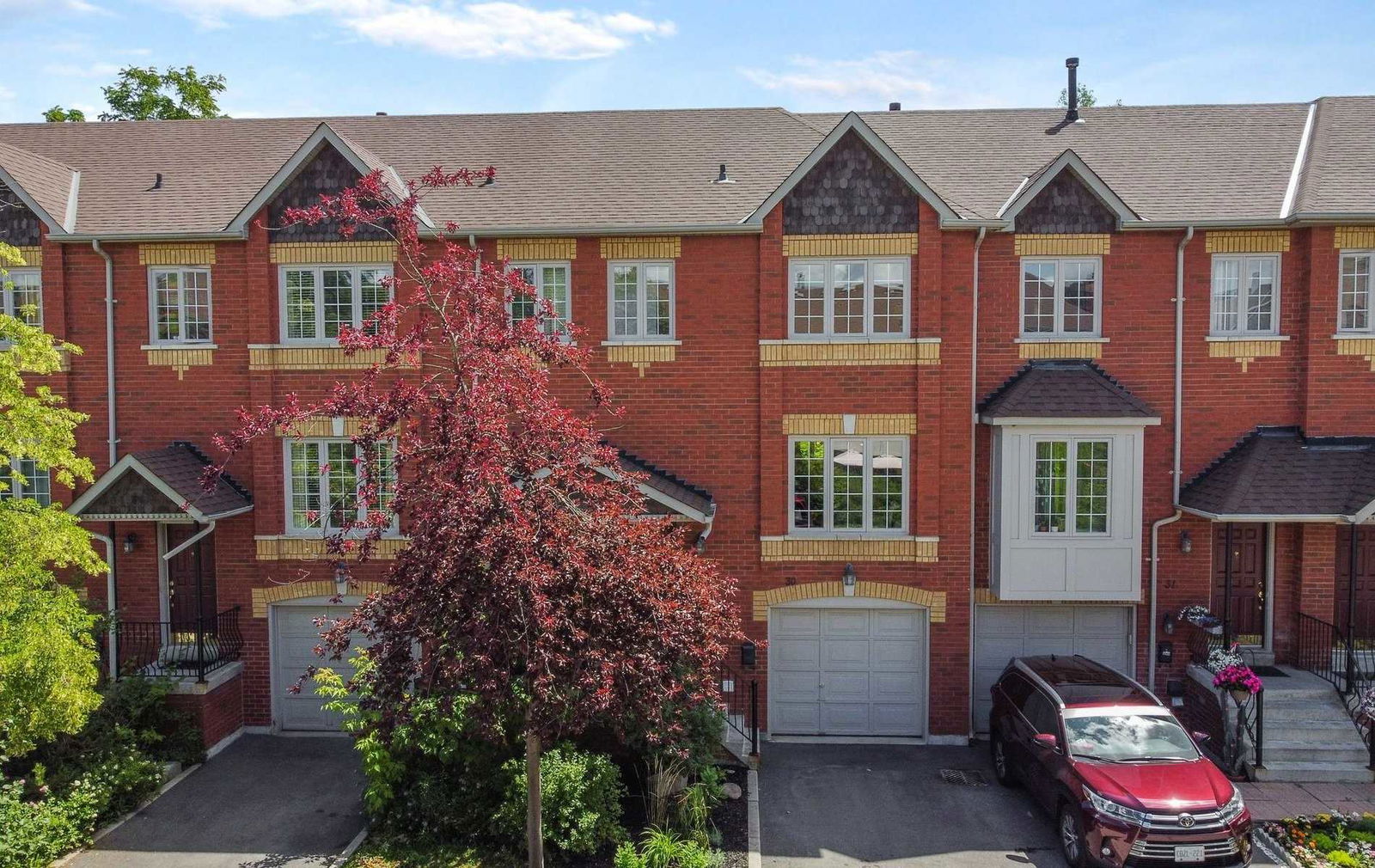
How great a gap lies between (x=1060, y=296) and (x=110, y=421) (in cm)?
1496

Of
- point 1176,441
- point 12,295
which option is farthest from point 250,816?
point 1176,441

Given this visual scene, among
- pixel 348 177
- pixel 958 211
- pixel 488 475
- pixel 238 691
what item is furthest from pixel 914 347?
pixel 238 691

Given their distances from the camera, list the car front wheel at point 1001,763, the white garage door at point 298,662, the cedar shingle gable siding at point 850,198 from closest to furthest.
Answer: the car front wheel at point 1001,763 < the cedar shingle gable siding at point 850,198 < the white garage door at point 298,662

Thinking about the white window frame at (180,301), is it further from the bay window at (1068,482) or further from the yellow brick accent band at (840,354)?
the bay window at (1068,482)

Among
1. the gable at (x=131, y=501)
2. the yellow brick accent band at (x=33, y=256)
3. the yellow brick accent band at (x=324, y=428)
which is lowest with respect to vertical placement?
the gable at (x=131, y=501)

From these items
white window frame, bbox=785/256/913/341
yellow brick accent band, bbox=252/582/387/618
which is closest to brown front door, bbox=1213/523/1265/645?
white window frame, bbox=785/256/913/341

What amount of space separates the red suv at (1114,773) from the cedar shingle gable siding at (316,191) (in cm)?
1151

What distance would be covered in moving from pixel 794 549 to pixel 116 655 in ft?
35.2

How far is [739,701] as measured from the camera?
1334cm

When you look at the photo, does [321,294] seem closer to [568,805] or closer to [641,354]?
[641,354]

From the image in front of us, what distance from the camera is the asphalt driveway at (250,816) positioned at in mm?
9992

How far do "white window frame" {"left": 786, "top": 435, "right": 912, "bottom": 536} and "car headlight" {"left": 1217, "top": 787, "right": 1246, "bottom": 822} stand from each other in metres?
5.29

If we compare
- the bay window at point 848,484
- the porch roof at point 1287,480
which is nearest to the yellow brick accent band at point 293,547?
the bay window at point 848,484

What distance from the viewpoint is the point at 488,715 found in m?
7.78
